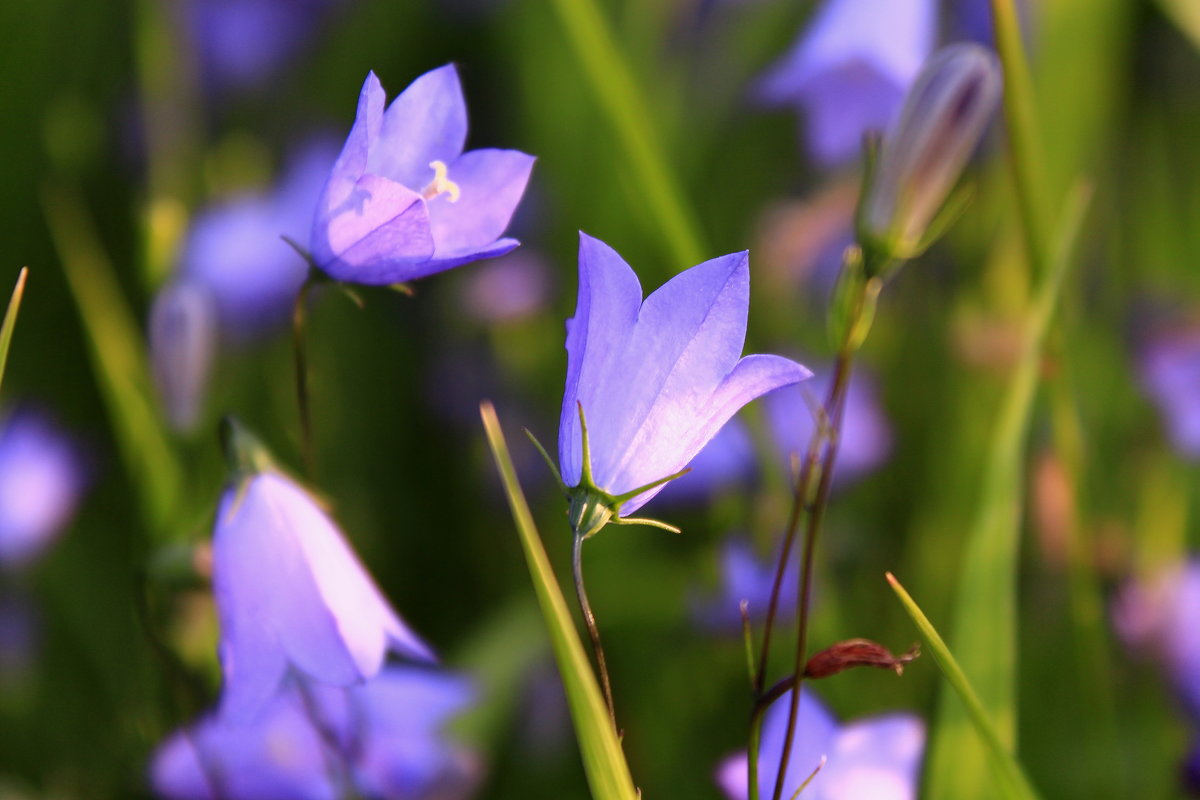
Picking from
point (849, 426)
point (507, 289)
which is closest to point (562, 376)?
point (507, 289)

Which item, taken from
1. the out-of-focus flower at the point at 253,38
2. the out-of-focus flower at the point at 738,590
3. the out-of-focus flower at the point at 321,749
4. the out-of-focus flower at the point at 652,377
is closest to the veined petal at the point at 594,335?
the out-of-focus flower at the point at 652,377

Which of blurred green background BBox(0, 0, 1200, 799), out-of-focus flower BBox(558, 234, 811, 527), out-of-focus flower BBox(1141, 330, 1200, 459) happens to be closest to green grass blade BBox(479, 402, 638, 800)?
out-of-focus flower BBox(558, 234, 811, 527)

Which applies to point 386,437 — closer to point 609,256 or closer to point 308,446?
point 308,446

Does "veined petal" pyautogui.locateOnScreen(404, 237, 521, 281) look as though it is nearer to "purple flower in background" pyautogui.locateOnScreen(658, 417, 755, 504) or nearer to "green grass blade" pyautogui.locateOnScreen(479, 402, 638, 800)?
"green grass blade" pyautogui.locateOnScreen(479, 402, 638, 800)

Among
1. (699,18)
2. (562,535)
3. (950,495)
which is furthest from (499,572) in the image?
(699,18)

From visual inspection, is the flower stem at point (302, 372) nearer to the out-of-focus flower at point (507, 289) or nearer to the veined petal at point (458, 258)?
the veined petal at point (458, 258)

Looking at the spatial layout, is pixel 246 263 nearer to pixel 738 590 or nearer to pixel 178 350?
pixel 178 350

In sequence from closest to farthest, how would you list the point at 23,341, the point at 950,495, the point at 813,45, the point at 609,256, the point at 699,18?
the point at 609,256
the point at 813,45
the point at 950,495
the point at 23,341
the point at 699,18
